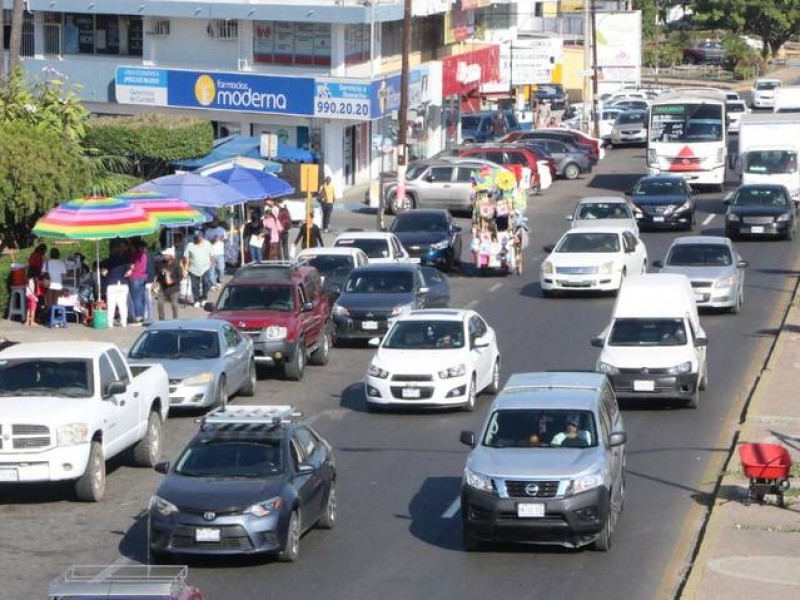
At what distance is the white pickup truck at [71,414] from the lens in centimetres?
2091

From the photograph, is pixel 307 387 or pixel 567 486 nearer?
pixel 567 486

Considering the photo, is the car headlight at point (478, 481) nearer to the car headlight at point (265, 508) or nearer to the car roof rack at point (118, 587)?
the car headlight at point (265, 508)

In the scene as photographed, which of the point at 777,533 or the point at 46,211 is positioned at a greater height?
the point at 46,211

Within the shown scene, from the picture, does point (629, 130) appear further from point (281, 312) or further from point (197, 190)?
point (281, 312)

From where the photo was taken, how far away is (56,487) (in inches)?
888

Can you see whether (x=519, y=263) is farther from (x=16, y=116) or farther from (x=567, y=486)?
(x=567, y=486)

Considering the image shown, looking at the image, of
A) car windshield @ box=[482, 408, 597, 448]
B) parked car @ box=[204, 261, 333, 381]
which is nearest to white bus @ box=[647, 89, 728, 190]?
parked car @ box=[204, 261, 333, 381]

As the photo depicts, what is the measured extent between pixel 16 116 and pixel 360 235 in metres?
8.03

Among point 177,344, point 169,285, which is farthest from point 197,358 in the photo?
point 169,285

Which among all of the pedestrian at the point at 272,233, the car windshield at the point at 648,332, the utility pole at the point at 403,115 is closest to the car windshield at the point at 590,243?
the pedestrian at the point at 272,233

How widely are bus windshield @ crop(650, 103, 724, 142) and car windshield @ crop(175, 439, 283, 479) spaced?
40738 mm

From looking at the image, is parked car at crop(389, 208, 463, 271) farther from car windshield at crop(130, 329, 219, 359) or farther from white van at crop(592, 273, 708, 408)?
car windshield at crop(130, 329, 219, 359)

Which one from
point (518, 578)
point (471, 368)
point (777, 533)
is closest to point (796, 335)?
point (471, 368)

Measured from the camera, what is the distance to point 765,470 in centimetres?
2064
